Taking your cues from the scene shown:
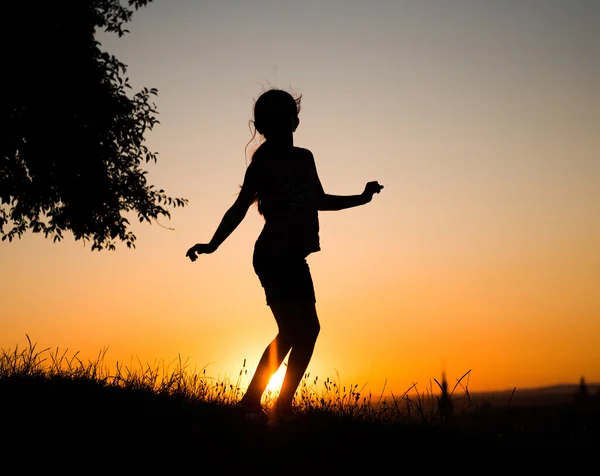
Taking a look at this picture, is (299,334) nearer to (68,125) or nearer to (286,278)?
(286,278)

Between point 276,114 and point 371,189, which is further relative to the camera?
point 371,189

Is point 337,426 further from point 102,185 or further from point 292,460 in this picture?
point 102,185

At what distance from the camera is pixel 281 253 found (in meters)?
5.39

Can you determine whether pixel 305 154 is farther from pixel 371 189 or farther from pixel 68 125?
pixel 68 125

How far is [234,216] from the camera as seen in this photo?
578cm

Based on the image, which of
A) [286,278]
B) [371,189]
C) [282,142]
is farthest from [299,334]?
[282,142]

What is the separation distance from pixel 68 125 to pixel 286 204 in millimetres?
9158

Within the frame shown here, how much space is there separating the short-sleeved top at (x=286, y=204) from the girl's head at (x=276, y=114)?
0.18 metres

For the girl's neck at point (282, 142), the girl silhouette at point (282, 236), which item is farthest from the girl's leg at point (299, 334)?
the girl's neck at point (282, 142)

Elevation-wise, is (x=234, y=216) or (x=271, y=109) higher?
(x=271, y=109)

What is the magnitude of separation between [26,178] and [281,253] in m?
10.1

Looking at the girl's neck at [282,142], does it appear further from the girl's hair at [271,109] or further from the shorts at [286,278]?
the shorts at [286,278]

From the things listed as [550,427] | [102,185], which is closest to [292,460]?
[550,427]

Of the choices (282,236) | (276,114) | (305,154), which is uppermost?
(276,114)
